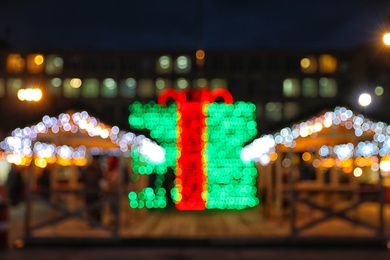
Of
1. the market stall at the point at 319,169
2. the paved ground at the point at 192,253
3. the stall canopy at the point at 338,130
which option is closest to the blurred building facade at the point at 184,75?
the market stall at the point at 319,169

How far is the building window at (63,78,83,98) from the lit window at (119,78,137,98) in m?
5.49

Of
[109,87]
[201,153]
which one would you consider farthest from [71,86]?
[201,153]

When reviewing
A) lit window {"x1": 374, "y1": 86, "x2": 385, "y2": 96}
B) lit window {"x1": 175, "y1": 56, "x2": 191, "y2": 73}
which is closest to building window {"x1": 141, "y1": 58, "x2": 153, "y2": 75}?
lit window {"x1": 175, "y1": 56, "x2": 191, "y2": 73}

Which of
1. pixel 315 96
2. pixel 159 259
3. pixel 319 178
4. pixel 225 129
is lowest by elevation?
pixel 159 259

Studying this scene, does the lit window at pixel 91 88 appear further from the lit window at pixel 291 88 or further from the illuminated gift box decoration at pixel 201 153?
the illuminated gift box decoration at pixel 201 153

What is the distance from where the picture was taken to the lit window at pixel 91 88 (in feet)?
337

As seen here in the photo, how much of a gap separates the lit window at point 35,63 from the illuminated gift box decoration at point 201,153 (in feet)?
212

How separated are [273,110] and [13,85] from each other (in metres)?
34.5

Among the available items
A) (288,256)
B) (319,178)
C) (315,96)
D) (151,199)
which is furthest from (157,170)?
(315,96)

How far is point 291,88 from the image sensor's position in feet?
341

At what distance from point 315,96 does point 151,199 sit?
7370cm

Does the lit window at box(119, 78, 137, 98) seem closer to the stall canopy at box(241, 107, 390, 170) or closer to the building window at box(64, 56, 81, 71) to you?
the building window at box(64, 56, 81, 71)

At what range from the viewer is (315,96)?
103750 millimetres

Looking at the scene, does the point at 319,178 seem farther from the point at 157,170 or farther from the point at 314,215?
the point at 157,170
